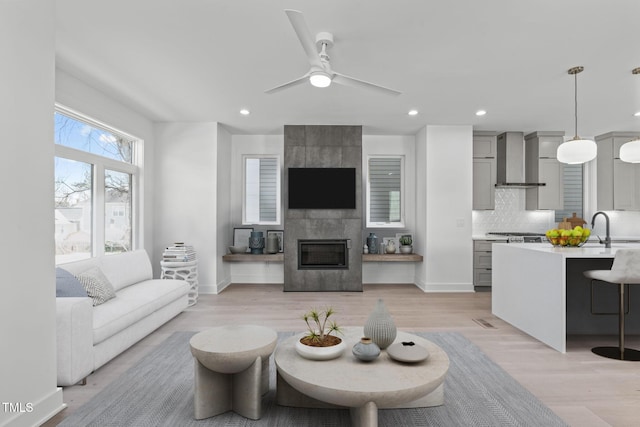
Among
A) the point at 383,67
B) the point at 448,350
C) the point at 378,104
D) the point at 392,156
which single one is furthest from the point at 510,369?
the point at 392,156

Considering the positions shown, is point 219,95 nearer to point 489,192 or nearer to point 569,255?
point 569,255

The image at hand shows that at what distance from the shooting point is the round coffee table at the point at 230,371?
1938 mm

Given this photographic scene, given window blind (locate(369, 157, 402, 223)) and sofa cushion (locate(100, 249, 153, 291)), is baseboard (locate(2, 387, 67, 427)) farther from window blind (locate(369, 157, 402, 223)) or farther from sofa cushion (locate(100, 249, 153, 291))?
window blind (locate(369, 157, 402, 223))

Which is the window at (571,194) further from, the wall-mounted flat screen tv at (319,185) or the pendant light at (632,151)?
the wall-mounted flat screen tv at (319,185)

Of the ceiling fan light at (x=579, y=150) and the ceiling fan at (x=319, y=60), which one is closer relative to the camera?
the ceiling fan at (x=319, y=60)

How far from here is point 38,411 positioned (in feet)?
6.35

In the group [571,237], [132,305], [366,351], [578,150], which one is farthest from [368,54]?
[132,305]

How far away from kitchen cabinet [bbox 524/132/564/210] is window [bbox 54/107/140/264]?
6265mm

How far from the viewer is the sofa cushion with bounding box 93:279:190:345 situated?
268 cm

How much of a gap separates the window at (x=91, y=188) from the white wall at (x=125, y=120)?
10 cm

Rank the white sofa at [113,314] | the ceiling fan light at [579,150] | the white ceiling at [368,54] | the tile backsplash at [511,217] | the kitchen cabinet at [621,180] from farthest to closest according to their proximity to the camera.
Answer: the tile backsplash at [511,217]
the kitchen cabinet at [621,180]
the ceiling fan light at [579,150]
the white ceiling at [368,54]
the white sofa at [113,314]

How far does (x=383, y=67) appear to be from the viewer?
337 cm

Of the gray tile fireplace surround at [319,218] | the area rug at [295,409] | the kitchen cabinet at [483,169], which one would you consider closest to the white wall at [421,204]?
the kitchen cabinet at [483,169]

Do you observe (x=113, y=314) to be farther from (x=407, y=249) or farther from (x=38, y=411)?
(x=407, y=249)
